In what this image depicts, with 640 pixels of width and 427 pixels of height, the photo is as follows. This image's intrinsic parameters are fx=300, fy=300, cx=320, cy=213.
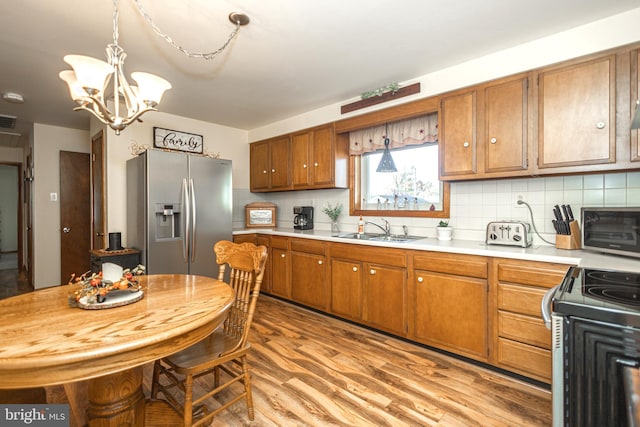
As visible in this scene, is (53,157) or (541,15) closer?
(541,15)

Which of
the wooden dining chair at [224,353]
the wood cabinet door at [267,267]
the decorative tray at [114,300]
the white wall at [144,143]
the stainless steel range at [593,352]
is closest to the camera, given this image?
the stainless steel range at [593,352]

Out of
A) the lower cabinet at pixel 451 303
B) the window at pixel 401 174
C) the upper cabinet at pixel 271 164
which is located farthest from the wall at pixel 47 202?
the lower cabinet at pixel 451 303

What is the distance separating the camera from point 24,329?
1056 millimetres

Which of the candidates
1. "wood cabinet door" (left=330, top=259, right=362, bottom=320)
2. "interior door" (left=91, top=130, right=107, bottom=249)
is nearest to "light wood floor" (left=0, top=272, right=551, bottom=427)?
"wood cabinet door" (left=330, top=259, right=362, bottom=320)

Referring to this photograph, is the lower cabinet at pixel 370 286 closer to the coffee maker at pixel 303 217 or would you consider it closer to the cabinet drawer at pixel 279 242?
the cabinet drawer at pixel 279 242

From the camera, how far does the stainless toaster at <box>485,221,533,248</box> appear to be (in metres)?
2.24

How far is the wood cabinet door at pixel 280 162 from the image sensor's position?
402cm

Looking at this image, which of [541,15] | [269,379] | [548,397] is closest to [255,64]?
[541,15]

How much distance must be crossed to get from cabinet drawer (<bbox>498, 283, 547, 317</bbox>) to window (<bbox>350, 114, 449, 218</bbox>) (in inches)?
37.5

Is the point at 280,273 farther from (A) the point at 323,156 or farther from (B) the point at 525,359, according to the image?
(B) the point at 525,359

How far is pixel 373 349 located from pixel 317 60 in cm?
246

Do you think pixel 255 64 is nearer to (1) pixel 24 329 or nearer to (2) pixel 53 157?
(1) pixel 24 329

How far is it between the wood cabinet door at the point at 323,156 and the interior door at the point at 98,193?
2.45 metres

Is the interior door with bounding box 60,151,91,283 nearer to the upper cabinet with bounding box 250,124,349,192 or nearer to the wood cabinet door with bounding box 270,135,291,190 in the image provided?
the upper cabinet with bounding box 250,124,349,192
